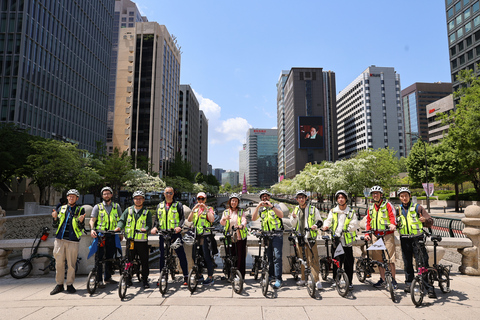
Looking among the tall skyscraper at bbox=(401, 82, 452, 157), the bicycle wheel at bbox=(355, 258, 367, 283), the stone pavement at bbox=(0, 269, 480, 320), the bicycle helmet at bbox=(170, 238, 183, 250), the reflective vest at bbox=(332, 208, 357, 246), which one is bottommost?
the stone pavement at bbox=(0, 269, 480, 320)

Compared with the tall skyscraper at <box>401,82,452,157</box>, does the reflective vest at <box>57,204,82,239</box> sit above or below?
below

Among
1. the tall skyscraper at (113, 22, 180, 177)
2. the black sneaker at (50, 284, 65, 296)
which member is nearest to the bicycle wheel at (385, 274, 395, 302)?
the black sneaker at (50, 284, 65, 296)

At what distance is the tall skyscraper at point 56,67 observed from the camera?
136 ft

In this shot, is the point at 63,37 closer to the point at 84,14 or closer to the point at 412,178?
the point at 84,14

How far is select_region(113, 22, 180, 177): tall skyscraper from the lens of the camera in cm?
8081

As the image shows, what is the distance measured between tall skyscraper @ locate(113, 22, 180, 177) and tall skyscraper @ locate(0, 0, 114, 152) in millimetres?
13925

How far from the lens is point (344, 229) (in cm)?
595

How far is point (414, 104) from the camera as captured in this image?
160125 millimetres

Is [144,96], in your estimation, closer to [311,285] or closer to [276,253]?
[276,253]

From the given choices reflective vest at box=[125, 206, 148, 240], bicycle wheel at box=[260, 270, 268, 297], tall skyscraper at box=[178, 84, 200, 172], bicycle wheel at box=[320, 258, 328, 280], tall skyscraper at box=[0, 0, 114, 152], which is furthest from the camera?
tall skyscraper at box=[178, 84, 200, 172]

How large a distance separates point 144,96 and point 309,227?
85.1m

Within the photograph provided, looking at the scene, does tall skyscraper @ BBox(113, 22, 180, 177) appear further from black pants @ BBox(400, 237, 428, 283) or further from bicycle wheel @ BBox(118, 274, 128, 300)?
black pants @ BBox(400, 237, 428, 283)

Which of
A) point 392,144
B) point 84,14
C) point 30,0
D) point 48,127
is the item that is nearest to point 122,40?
point 84,14

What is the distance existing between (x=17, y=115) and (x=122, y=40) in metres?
54.5
